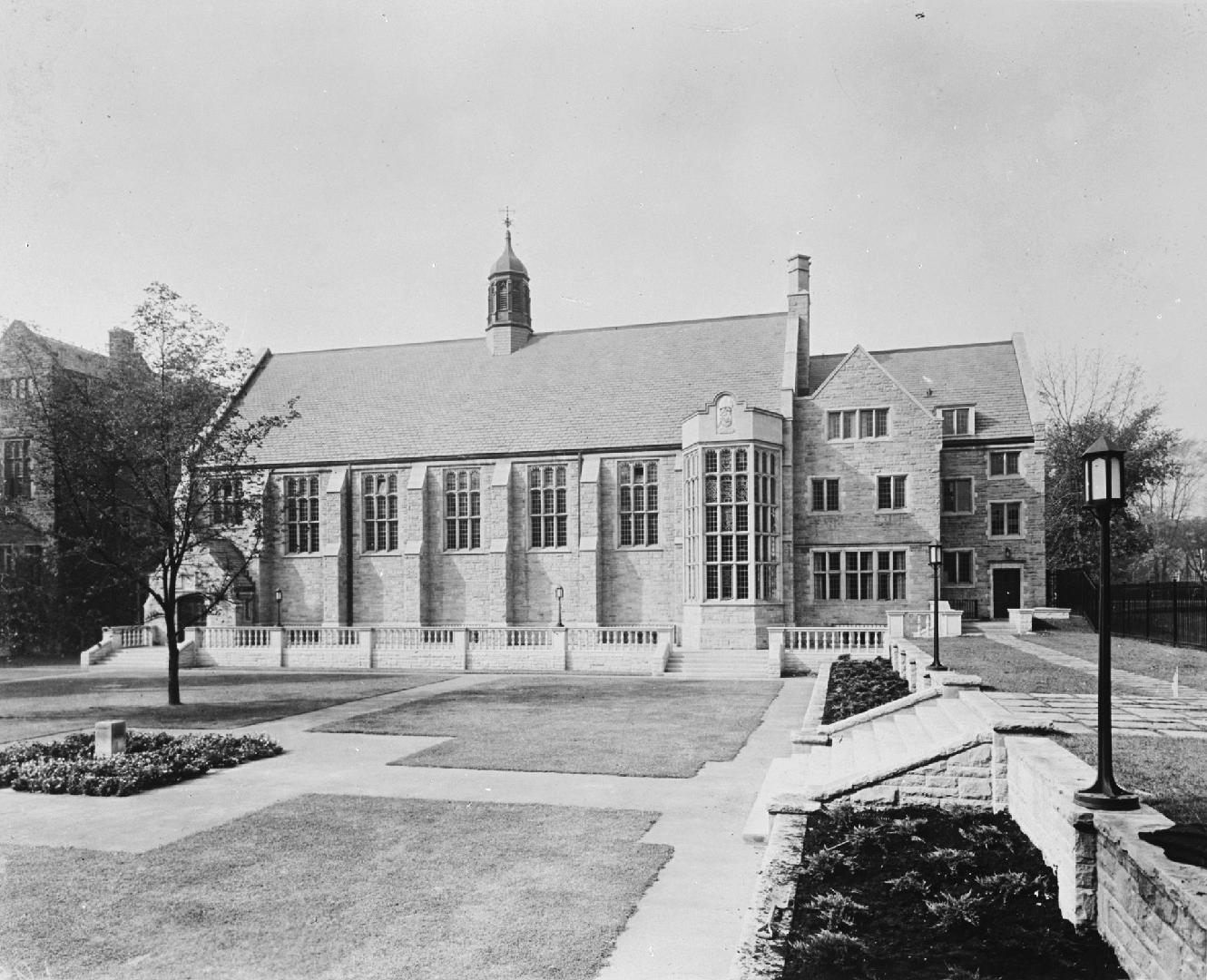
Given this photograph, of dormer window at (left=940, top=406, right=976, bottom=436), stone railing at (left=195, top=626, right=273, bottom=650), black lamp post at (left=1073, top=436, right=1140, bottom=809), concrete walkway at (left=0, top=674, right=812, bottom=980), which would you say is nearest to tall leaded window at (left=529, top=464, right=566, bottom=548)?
stone railing at (left=195, top=626, right=273, bottom=650)

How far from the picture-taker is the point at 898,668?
22.5 m

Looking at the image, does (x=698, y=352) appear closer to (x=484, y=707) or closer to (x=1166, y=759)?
(x=484, y=707)

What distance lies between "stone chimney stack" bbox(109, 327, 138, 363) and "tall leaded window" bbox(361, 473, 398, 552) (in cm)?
1505

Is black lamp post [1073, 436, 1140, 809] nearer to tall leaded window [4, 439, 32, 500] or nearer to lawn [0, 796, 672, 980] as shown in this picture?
lawn [0, 796, 672, 980]

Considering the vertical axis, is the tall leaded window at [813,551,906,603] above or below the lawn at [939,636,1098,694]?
above

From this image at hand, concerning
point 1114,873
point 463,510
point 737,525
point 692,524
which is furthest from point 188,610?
point 1114,873

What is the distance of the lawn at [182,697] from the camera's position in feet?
65.3

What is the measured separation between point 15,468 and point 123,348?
75.3 ft

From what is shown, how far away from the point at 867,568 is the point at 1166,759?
24333 millimetres

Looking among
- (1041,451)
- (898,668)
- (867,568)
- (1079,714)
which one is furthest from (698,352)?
(1079,714)

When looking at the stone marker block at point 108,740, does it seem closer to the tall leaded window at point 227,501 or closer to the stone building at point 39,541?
the tall leaded window at point 227,501

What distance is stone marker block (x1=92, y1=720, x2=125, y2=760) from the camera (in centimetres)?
1485

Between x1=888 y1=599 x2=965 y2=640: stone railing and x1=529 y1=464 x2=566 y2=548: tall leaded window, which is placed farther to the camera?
x1=529 y1=464 x2=566 y2=548: tall leaded window

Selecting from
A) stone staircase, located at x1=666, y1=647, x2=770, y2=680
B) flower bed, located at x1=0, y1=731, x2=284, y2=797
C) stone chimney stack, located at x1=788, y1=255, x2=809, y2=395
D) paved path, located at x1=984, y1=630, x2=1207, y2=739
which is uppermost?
stone chimney stack, located at x1=788, y1=255, x2=809, y2=395
